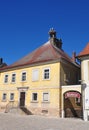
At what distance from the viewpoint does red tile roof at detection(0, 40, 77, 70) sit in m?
27.8

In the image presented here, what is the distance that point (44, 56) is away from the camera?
29266mm

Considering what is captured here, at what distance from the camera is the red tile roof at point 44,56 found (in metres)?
27.8

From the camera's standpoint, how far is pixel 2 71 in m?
33.6

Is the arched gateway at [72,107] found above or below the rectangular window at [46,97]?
below

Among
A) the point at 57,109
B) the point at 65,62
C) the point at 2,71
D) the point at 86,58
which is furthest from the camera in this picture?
the point at 2,71

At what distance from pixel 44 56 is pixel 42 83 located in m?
4.19

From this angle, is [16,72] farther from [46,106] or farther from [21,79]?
[46,106]

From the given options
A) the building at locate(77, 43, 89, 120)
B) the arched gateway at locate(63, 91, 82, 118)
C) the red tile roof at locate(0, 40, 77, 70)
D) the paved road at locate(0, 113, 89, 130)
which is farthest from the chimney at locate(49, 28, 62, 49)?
the paved road at locate(0, 113, 89, 130)

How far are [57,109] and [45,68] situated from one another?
18.7ft

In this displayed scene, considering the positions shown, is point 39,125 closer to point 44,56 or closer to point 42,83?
point 42,83

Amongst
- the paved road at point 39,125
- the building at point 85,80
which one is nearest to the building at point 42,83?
the building at point 85,80

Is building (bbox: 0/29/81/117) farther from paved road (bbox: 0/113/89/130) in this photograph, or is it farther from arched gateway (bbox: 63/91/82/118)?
paved road (bbox: 0/113/89/130)

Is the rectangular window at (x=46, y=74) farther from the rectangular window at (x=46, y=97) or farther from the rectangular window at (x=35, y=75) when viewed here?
the rectangular window at (x=46, y=97)

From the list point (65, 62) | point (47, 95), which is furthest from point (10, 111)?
point (65, 62)
